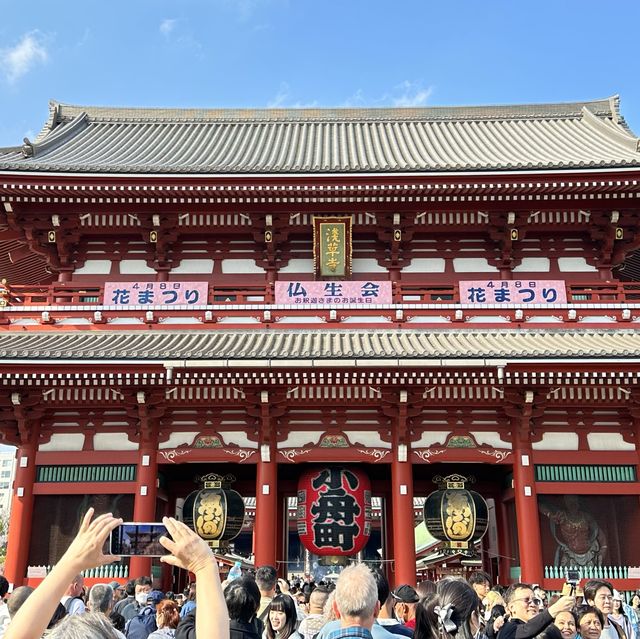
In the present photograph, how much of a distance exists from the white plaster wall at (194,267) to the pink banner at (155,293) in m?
0.75

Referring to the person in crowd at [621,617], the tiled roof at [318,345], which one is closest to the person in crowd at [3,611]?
the person in crowd at [621,617]

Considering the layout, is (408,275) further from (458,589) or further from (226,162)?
(458,589)

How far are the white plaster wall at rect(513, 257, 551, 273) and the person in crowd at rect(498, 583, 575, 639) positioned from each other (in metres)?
11.1

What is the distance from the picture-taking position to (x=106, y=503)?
1341cm

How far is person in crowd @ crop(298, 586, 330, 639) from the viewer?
517 centimetres

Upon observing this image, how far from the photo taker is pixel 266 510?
12883 millimetres

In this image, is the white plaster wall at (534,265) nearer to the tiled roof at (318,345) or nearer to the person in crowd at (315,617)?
the tiled roof at (318,345)

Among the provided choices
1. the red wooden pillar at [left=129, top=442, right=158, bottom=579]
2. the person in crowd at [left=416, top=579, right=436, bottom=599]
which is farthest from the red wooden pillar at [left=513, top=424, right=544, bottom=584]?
the red wooden pillar at [left=129, top=442, right=158, bottom=579]

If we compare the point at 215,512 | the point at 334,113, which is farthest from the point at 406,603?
the point at 334,113

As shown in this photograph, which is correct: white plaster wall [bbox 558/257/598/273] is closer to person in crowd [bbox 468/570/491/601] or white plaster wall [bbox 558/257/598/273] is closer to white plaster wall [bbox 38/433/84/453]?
person in crowd [bbox 468/570/491/601]

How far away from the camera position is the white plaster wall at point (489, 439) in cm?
1355

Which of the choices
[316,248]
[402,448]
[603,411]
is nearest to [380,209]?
[316,248]

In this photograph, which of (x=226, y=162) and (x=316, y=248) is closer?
(x=316, y=248)

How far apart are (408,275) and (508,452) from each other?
4.58 m
